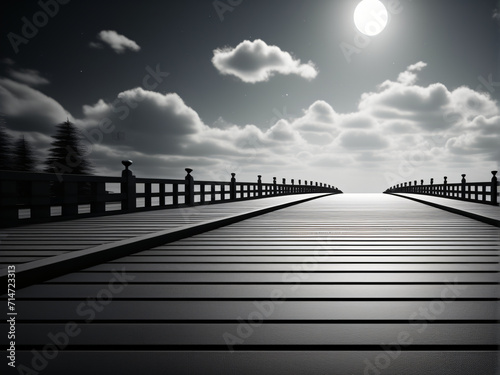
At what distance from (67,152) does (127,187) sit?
4596 cm

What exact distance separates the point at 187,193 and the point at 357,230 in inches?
288

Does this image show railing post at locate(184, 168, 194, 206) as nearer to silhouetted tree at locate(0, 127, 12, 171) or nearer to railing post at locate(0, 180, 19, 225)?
railing post at locate(0, 180, 19, 225)

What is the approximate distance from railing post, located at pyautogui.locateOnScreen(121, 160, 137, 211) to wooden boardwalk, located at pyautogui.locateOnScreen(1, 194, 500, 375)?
5.53 metres

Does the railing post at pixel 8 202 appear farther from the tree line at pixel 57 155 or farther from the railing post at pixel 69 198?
the tree line at pixel 57 155

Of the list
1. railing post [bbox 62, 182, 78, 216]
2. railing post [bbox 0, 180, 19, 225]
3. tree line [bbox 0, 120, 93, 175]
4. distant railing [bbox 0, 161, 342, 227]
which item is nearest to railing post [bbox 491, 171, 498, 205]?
distant railing [bbox 0, 161, 342, 227]

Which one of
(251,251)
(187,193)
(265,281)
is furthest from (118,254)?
(187,193)

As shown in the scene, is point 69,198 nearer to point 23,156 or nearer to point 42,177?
point 42,177

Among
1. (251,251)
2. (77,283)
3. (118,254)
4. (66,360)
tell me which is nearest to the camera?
(66,360)

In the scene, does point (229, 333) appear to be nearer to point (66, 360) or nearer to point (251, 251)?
point (66, 360)

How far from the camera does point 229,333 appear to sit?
1.97 meters

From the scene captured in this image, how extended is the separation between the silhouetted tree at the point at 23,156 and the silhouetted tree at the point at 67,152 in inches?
80.0

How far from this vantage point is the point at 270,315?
2.22m

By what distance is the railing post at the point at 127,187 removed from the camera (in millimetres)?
9188

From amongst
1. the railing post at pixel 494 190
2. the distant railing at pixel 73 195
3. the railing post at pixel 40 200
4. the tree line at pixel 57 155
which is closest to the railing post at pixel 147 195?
the distant railing at pixel 73 195
